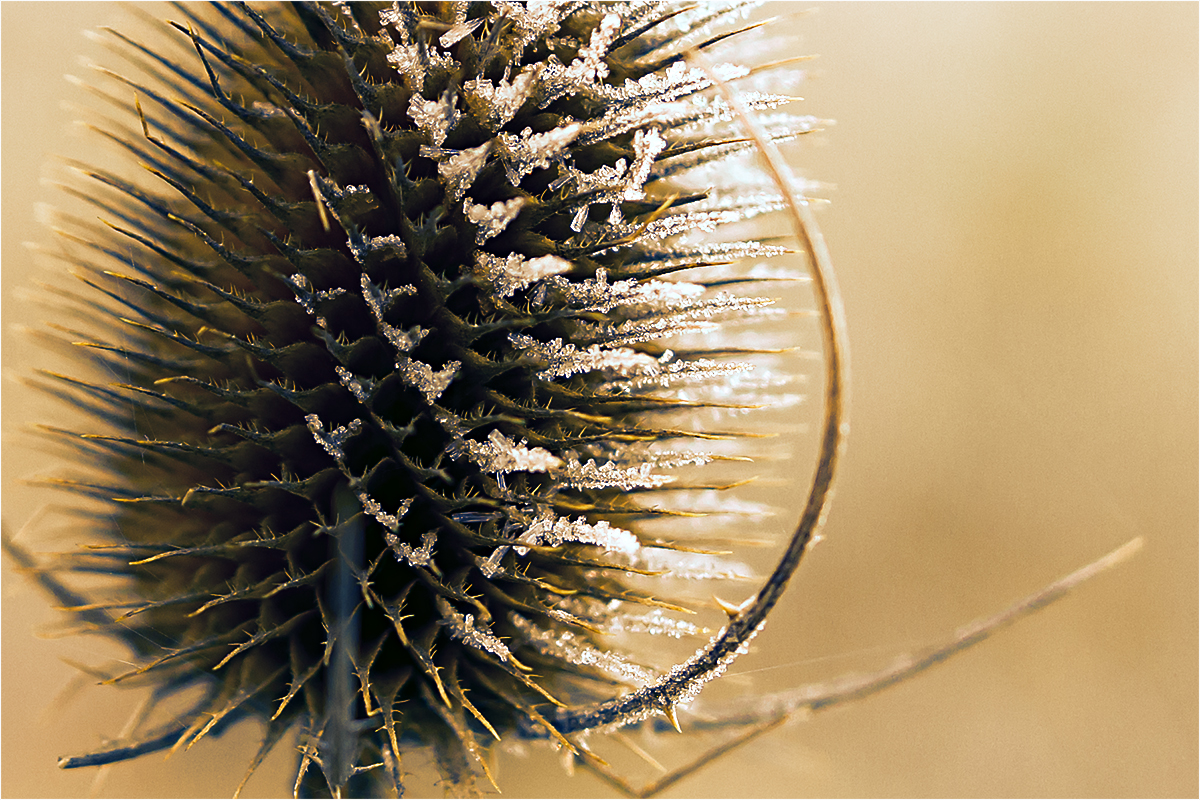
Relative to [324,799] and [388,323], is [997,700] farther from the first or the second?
[388,323]

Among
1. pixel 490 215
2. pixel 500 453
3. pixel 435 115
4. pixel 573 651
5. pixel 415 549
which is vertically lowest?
pixel 573 651

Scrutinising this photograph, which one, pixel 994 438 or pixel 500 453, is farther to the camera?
pixel 994 438

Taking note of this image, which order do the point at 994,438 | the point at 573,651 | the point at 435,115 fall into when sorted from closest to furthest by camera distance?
the point at 435,115, the point at 573,651, the point at 994,438

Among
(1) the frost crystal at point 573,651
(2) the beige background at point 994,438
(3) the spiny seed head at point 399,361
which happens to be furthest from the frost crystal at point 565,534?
(2) the beige background at point 994,438

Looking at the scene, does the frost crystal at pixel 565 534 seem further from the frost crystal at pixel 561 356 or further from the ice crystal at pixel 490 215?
the ice crystal at pixel 490 215

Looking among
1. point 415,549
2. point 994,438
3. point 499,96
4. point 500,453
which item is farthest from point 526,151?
point 994,438


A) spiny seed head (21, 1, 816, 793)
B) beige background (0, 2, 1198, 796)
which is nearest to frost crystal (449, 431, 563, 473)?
spiny seed head (21, 1, 816, 793)

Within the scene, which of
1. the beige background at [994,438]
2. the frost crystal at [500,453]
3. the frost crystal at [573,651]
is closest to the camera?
the frost crystal at [500,453]

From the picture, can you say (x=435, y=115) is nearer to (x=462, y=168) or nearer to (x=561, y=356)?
(x=462, y=168)

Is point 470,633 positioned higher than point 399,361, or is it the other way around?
point 399,361
